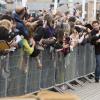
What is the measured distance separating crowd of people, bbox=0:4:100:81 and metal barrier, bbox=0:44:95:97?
0.63ft

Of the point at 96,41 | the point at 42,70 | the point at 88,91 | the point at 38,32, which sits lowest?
the point at 88,91

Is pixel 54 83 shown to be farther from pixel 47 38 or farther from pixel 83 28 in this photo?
pixel 83 28

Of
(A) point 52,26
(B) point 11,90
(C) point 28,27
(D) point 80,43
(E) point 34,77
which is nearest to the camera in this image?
(B) point 11,90

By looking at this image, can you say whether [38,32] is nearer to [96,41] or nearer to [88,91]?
[88,91]

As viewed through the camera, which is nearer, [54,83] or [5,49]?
[5,49]

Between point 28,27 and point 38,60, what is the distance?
995 millimetres

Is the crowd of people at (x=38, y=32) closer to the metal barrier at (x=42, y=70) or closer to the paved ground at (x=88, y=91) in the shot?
the metal barrier at (x=42, y=70)

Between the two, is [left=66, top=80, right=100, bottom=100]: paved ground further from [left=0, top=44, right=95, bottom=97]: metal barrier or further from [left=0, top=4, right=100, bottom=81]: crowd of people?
[left=0, top=4, right=100, bottom=81]: crowd of people

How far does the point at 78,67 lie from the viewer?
14328mm

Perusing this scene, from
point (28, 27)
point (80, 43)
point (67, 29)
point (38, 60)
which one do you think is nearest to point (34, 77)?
point (38, 60)

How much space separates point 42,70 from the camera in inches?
435

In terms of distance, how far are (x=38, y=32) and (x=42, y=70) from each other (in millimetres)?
1140

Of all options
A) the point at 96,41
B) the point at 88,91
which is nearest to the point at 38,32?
the point at 88,91

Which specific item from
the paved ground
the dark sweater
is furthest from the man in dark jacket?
the paved ground
